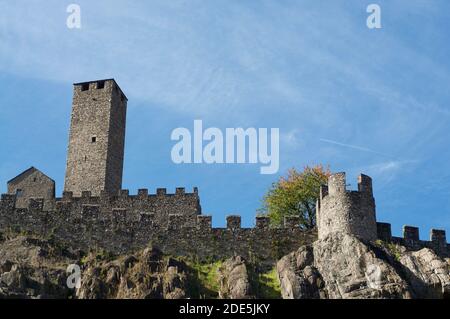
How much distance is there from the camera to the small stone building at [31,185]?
53.3 metres

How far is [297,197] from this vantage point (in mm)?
53094

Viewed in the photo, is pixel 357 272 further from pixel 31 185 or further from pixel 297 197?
pixel 31 185

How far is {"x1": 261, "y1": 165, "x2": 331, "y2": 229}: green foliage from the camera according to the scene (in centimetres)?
5253

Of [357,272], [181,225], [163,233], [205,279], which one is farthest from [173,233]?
[357,272]

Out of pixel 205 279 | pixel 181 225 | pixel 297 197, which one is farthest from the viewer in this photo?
pixel 297 197

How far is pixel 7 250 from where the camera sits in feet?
135

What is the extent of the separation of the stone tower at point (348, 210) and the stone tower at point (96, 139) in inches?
671

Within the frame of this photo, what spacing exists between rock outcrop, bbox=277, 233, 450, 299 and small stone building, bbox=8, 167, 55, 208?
20248 millimetres

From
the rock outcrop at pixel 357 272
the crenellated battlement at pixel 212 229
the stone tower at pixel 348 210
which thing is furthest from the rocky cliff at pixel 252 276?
the crenellated battlement at pixel 212 229

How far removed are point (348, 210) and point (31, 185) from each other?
22.9 m

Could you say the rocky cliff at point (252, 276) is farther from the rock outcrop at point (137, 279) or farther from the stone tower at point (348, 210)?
the stone tower at point (348, 210)
